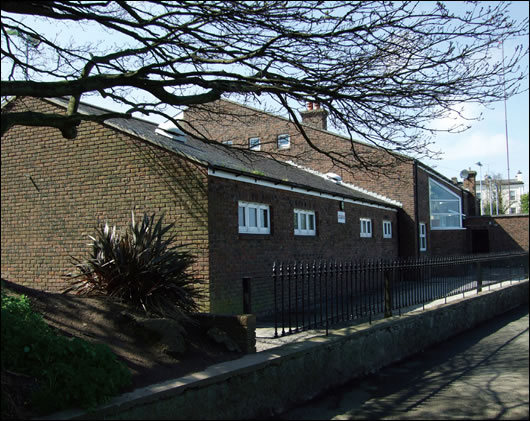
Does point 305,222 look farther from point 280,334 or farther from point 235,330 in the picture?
point 235,330

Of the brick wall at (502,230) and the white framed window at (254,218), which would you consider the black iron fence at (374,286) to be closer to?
the white framed window at (254,218)

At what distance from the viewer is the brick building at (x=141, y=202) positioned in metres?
10.7

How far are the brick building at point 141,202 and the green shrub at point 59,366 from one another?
5.22 m

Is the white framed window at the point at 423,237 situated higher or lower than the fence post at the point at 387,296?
higher

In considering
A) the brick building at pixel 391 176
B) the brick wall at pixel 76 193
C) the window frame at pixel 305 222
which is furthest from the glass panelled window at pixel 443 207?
the brick wall at pixel 76 193

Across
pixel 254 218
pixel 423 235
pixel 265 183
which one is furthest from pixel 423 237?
pixel 254 218

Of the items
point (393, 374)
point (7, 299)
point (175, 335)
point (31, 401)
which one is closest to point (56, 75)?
point (7, 299)

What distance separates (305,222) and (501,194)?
67.8 meters

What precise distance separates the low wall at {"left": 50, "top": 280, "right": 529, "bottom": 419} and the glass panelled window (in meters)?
18.8

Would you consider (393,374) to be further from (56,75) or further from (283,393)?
(56,75)

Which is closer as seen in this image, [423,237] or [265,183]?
[265,183]

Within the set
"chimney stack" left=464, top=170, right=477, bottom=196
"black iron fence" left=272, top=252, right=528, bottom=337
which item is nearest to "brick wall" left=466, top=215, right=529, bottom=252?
"chimney stack" left=464, top=170, right=477, bottom=196

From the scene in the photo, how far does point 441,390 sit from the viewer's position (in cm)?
698

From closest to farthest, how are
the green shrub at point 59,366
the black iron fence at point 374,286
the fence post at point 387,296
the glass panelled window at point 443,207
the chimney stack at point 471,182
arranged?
the green shrub at point 59,366 → the black iron fence at point 374,286 → the fence post at point 387,296 → the glass panelled window at point 443,207 → the chimney stack at point 471,182
